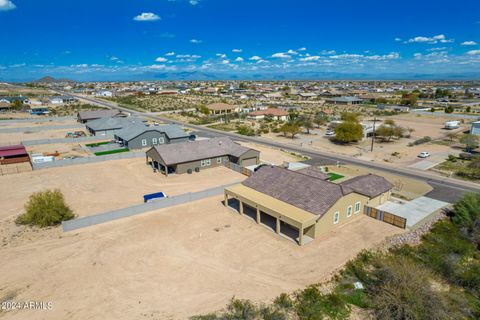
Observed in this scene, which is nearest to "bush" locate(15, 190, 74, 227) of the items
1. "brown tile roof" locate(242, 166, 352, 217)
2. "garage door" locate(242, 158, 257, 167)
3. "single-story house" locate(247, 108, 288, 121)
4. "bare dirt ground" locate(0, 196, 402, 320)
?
"bare dirt ground" locate(0, 196, 402, 320)

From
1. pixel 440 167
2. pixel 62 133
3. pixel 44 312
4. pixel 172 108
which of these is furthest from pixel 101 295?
pixel 172 108

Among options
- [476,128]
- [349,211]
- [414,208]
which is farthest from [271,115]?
[349,211]

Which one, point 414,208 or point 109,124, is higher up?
point 109,124

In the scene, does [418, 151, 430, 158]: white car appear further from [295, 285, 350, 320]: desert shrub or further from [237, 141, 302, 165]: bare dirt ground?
[295, 285, 350, 320]: desert shrub

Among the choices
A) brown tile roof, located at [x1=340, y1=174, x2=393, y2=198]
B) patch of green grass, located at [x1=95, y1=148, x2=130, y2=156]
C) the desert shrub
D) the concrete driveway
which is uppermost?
brown tile roof, located at [x1=340, y1=174, x2=393, y2=198]

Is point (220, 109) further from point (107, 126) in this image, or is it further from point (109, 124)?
point (107, 126)

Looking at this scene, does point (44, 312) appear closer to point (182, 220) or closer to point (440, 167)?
point (182, 220)
